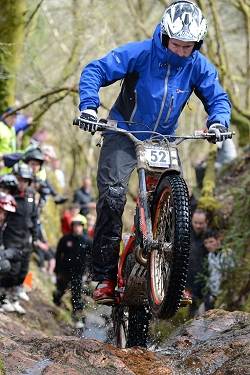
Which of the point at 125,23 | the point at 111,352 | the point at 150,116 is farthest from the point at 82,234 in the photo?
the point at 125,23

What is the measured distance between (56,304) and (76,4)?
8.76 meters

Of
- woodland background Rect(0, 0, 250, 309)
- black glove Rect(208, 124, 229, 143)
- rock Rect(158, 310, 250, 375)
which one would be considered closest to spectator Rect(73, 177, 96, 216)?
woodland background Rect(0, 0, 250, 309)

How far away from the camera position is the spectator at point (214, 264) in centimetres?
820

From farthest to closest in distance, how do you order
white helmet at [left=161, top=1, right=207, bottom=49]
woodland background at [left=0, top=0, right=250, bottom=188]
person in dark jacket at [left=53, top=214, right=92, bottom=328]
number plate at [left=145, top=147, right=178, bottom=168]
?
woodland background at [left=0, top=0, right=250, bottom=188]
person in dark jacket at [left=53, top=214, right=92, bottom=328]
number plate at [left=145, top=147, right=178, bottom=168]
white helmet at [left=161, top=1, right=207, bottom=49]

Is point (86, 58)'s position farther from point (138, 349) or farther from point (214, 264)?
point (138, 349)

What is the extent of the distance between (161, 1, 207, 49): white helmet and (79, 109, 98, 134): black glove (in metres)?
0.94

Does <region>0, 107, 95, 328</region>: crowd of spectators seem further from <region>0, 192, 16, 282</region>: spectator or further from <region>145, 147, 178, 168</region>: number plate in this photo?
A: <region>145, 147, 178, 168</region>: number plate

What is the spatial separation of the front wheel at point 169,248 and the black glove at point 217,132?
66cm

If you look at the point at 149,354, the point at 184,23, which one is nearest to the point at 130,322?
the point at 149,354

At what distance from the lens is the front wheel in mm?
4605

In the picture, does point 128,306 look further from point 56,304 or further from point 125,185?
point 56,304

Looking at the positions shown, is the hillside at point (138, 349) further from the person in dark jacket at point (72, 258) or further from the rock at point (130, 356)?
the person in dark jacket at point (72, 258)

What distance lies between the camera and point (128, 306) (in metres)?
6.02

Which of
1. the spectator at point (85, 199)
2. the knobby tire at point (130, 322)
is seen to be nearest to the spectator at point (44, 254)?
the spectator at point (85, 199)
